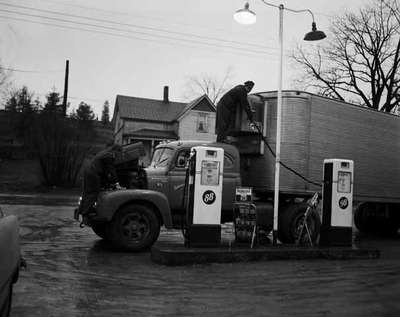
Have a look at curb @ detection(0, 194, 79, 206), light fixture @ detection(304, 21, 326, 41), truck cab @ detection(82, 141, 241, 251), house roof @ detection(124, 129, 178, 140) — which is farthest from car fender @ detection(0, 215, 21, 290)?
house roof @ detection(124, 129, 178, 140)

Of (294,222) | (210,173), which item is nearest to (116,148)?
(210,173)

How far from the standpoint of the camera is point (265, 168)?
11047 millimetres

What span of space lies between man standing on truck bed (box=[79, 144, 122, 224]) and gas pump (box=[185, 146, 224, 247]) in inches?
76.1

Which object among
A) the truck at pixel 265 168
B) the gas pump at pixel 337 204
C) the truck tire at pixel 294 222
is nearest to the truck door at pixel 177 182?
the truck at pixel 265 168

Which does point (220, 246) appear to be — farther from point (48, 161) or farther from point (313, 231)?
point (48, 161)

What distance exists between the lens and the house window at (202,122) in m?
45.9

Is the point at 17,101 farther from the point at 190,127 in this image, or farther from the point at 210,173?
the point at 210,173

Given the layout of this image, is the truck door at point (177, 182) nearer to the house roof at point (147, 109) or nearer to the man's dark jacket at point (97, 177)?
the man's dark jacket at point (97, 177)

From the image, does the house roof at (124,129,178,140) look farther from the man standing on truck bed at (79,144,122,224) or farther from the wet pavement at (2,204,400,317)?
the wet pavement at (2,204,400,317)

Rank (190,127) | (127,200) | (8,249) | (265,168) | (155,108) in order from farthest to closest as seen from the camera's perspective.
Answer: (155,108) < (190,127) < (265,168) < (127,200) < (8,249)

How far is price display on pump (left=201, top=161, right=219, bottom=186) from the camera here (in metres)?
8.73

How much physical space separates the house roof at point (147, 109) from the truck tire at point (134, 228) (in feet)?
118

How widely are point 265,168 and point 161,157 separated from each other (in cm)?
245

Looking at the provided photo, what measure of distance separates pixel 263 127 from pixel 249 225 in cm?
268
